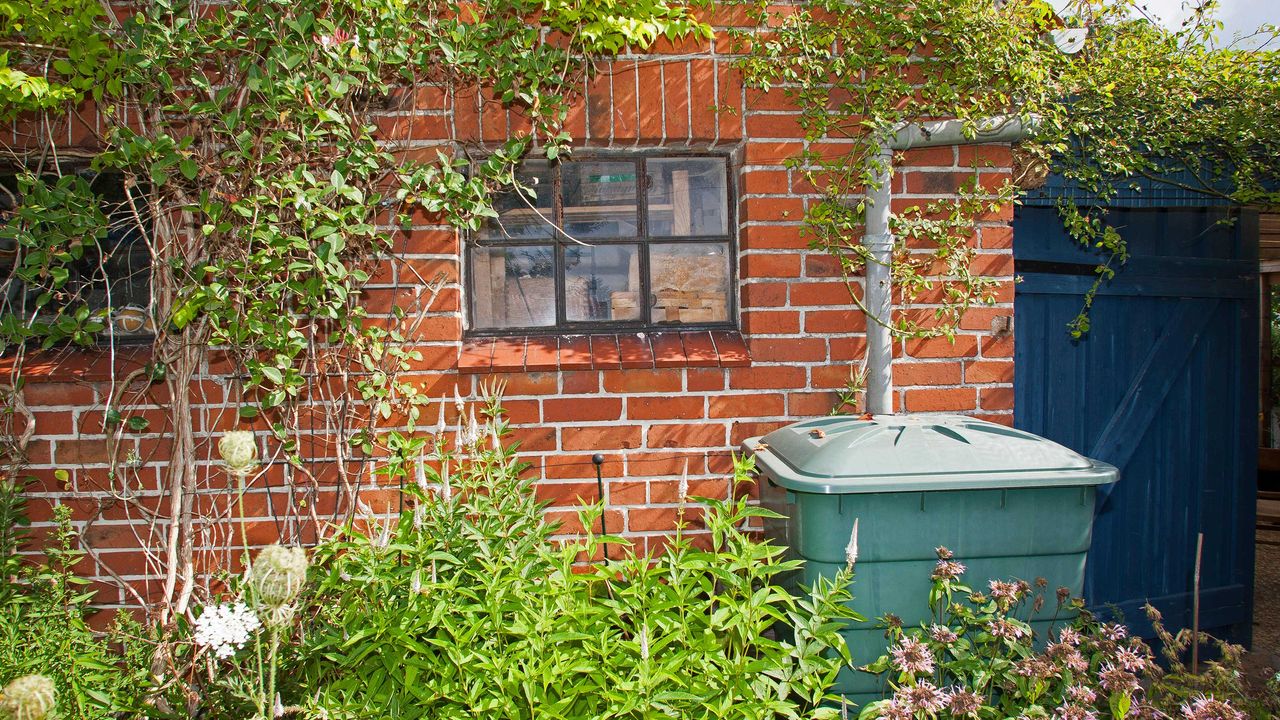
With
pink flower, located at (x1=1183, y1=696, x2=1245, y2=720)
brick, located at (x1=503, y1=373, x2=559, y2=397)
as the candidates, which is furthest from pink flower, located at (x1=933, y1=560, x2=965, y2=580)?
brick, located at (x1=503, y1=373, x2=559, y2=397)

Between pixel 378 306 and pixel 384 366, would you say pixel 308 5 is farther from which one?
pixel 384 366

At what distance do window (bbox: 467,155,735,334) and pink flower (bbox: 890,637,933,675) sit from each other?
4.70ft

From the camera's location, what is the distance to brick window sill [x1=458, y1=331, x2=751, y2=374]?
8.92 feet

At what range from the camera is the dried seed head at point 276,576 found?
136cm

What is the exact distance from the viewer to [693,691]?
1733 mm

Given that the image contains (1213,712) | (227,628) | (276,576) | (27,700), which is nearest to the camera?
(27,700)

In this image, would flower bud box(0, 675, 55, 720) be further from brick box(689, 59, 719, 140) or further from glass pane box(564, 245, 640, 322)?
brick box(689, 59, 719, 140)

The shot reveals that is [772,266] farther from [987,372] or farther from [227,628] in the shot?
[227,628]

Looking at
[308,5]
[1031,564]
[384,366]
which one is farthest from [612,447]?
[308,5]

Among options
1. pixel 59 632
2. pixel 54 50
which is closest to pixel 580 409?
pixel 59 632

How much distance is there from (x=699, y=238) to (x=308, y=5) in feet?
5.03

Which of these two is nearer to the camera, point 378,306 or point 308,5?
point 308,5

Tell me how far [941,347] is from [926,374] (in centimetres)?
12

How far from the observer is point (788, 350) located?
2.82 metres
